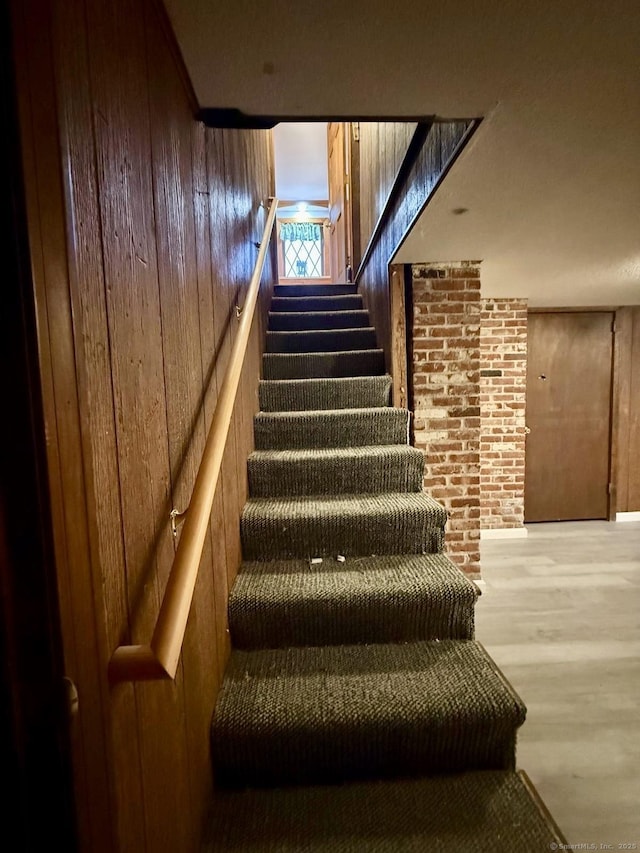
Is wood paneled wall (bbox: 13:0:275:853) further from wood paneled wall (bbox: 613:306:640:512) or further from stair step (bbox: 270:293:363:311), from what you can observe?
wood paneled wall (bbox: 613:306:640:512)

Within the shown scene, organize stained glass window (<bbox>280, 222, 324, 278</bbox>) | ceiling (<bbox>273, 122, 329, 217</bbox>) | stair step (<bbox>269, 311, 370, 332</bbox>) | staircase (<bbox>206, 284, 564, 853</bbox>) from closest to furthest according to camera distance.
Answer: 1. staircase (<bbox>206, 284, 564, 853</bbox>)
2. stair step (<bbox>269, 311, 370, 332</bbox>)
3. ceiling (<bbox>273, 122, 329, 217</bbox>)
4. stained glass window (<bbox>280, 222, 324, 278</bbox>)

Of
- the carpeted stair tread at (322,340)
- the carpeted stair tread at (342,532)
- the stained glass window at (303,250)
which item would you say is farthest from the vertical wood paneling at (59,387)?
the stained glass window at (303,250)

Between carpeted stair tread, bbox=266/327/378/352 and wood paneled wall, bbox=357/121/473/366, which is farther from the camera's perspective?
carpeted stair tread, bbox=266/327/378/352

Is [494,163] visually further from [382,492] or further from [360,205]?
[360,205]

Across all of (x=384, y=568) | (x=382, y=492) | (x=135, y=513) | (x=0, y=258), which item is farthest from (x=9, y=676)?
(x=382, y=492)

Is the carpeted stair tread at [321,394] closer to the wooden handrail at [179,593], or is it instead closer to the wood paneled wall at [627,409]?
the wooden handrail at [179,593]

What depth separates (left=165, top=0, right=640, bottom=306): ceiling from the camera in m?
0.94

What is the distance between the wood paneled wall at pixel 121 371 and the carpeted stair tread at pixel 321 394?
4.07 ft

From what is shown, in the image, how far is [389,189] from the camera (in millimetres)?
2500

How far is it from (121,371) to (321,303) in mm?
3112

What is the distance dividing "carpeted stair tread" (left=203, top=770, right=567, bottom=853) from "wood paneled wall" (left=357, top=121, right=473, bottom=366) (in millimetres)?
1816

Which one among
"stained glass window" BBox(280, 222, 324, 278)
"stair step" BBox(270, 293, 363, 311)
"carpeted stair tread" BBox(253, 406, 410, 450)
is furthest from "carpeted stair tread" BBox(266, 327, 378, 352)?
"stained glass window" BBox(280, 222, 324, 278)

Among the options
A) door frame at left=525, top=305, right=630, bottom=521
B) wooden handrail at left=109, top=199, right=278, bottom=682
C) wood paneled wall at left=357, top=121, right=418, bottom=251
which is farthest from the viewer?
door frame at left=525, top=305, right=630, bottom=521

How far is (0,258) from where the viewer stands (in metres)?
0.44
